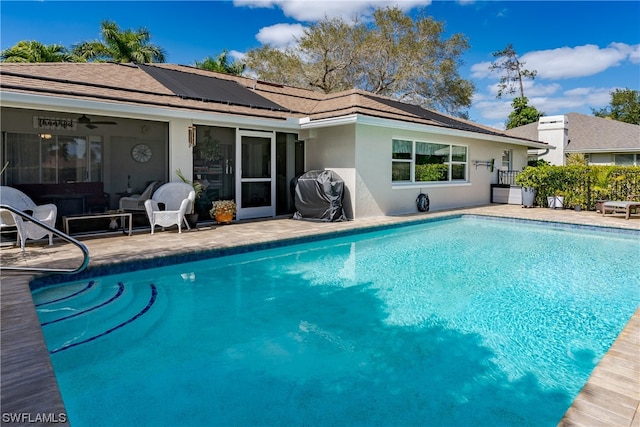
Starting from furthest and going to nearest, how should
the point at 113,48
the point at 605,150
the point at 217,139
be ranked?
the point at 605,150 < the point at 113,48 < the point at 217,139

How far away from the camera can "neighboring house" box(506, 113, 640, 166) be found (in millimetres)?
22438

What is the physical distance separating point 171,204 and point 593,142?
964 inches

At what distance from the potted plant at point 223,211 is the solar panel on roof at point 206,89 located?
270 centimetres

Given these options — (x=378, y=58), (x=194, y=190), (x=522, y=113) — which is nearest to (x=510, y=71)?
(x=522, y=113)

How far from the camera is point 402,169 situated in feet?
41.7

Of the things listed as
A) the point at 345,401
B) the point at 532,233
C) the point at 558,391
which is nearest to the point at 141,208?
the point at 345,401

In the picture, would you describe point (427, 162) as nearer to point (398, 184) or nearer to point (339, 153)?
point (398, 184)

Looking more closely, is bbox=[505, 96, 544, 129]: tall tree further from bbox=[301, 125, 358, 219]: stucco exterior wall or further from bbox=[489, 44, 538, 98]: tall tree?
bbox=[301, 125, 358, 219]: stucco exterior wall

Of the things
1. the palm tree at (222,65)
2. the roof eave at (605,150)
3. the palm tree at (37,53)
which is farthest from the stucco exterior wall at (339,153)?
the roof eave at (605,150)

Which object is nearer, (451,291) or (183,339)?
(183,339)

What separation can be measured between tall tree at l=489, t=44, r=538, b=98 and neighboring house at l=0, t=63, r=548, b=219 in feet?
87.1

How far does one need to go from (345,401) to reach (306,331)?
1.37m

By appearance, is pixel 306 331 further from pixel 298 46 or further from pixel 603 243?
pixel 298 46

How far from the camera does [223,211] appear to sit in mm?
9961
